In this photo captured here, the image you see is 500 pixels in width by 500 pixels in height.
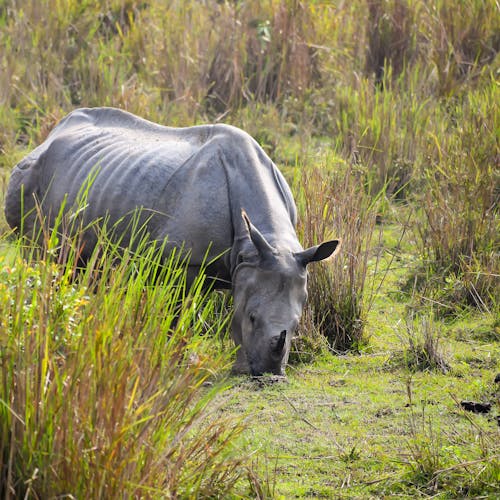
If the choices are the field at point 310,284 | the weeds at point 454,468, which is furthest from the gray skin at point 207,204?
the weeds at point 454,468

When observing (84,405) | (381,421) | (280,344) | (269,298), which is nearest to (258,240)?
(269,298)

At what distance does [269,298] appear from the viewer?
206 inches

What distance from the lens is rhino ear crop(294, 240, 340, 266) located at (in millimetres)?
5234

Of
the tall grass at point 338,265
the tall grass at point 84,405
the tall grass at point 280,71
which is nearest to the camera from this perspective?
the tall grass at point 84,405

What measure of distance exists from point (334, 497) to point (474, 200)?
3.34 meters

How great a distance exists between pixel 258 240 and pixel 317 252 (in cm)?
31

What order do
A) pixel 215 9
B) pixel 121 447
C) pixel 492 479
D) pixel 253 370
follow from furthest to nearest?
pixel 215 9
pixel 253 370
pixel 492 479
pixel 121 447

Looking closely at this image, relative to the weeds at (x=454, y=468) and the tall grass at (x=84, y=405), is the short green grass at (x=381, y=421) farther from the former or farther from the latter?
the tall grass at (x=84, y=405)

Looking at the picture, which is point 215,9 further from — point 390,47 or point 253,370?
point 253,370

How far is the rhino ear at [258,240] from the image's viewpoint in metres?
5.10

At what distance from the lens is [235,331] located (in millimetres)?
5410

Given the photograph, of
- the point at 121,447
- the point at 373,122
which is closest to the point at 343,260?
the point at 373,122

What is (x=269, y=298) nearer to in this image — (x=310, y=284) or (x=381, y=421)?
(x=381, y=421)

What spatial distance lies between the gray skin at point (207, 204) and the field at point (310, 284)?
0.57 feet
